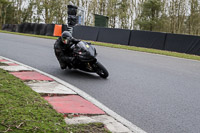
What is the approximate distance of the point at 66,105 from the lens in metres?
4.62

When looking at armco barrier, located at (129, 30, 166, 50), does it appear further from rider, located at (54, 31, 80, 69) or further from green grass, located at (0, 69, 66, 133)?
green grass, located at (0, 69, 66, 133)

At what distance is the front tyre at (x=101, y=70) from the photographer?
7.46 metres

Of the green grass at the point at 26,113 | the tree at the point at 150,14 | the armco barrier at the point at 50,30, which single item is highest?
the tree at the point at 150,14

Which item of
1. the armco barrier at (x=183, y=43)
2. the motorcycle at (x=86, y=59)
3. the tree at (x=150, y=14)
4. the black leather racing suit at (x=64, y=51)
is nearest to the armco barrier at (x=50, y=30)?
the armco barrier at (x=183, y=43)

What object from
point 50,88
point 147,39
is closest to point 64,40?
point 50,88

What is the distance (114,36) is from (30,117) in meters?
18.2

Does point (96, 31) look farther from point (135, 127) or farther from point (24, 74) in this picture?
point (135, 127)

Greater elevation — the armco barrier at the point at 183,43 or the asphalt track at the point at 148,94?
the armco barrier at the point at 183,43

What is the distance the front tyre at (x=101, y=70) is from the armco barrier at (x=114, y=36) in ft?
43.6

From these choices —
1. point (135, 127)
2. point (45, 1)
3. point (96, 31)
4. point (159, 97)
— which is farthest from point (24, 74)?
point (45, 1)

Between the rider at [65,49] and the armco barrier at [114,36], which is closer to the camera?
the rider at [65,49]

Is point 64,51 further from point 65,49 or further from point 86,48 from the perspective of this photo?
point 86,48

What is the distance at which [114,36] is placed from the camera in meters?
21.4

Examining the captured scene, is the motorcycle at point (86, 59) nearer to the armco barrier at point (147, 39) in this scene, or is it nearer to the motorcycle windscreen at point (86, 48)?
the motorcycle windscreen at point (86, 48)
